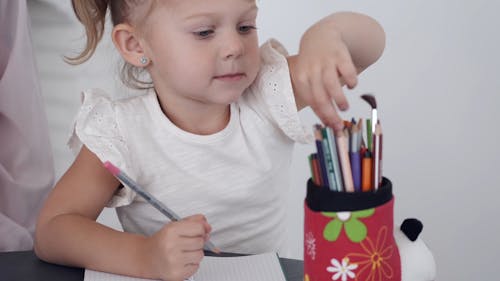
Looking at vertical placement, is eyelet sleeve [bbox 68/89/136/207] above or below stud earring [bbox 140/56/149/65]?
below

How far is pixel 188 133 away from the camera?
866mm

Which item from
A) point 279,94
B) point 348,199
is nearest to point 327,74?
point 348,199

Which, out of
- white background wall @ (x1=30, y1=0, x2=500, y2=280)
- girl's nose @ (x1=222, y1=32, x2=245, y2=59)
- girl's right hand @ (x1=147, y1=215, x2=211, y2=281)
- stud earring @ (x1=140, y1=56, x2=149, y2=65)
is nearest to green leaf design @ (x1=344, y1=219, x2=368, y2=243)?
girl's right hand @ (x1=147, y1=215, x2=211, y2=281)

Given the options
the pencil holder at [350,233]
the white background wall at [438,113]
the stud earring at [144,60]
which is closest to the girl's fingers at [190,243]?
the pencil holder at [350,233]

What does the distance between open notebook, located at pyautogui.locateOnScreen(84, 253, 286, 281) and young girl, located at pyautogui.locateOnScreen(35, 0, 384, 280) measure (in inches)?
0.6

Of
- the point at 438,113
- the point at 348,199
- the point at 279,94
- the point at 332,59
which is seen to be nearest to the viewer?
the point at 348,199

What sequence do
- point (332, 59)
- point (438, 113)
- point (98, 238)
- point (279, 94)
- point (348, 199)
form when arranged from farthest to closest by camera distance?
point (438, 113), point (279, 94), point (98, 238), point (332, 59), point (348, 199)

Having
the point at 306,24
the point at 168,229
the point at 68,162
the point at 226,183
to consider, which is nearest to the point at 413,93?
the point at 306,24

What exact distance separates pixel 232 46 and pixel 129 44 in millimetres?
177

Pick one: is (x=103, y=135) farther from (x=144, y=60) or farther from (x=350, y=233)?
(x=350, y=233)

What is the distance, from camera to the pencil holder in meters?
0.51

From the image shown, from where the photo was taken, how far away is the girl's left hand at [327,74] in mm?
573

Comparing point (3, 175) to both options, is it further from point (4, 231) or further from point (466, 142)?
point (466, 142)

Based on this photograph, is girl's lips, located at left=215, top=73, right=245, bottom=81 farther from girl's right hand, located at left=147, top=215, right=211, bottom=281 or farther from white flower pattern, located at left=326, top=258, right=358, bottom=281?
white flower pattern, located at left=326, top=258, right=358, bottom=281
